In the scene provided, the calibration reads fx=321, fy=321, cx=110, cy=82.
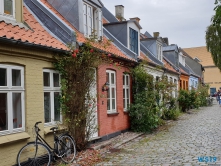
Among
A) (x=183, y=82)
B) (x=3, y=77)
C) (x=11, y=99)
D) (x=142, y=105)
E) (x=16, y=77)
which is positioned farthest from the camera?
(x=183, y=82)

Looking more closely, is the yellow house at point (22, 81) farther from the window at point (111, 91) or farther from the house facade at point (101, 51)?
the window at point (111, 91)

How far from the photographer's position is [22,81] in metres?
7.75

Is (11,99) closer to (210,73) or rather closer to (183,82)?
(183,82)

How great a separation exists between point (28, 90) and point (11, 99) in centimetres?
60

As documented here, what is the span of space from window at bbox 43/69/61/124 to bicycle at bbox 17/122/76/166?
424mm

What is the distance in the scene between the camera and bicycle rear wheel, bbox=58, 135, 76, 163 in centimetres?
819

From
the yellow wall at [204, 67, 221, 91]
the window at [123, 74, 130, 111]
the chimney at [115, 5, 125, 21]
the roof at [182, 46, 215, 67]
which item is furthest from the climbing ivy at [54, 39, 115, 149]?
the roof at [182, 46, 215, 67]

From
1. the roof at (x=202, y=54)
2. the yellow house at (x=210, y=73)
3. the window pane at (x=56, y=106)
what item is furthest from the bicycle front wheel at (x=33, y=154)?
the roof at (x=202, y=54)

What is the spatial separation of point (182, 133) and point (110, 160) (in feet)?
19.6

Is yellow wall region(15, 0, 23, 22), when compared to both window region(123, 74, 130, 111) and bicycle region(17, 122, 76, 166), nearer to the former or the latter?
bicycle region(17, 122, 76, 166)

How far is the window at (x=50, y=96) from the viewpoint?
8797mm

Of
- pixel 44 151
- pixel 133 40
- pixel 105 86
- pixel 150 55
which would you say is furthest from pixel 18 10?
pixel 150 55

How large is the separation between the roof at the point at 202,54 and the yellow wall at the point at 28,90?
60.3 meters

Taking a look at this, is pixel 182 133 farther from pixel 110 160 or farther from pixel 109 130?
pixel 110 160
